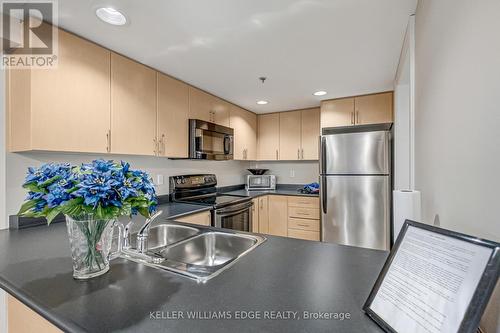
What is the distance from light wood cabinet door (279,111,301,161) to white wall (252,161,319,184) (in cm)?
34

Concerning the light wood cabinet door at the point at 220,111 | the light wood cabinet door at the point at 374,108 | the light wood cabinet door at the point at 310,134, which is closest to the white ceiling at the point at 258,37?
the light wood cabinet door at the point at 374,108

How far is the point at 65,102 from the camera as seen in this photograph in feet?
5.24

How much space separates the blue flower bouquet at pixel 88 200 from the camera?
2.50 ft

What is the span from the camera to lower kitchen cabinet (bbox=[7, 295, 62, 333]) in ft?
2.79

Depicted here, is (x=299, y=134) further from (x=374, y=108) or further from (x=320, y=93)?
(x=374, y=108)

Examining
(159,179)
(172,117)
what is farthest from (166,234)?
(172,117)

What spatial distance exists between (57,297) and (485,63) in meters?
1.39

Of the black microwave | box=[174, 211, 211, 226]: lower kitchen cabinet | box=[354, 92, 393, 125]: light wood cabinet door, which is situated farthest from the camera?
box=[354, 92, 393, 125]: light wood cabinet door

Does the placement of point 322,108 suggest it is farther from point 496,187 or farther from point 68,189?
point 68,189

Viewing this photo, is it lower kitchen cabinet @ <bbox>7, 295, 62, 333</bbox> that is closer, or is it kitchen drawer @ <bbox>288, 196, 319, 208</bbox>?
lower kitchen cabinet @ <bbox>7, 295, 62, 333</bbox>

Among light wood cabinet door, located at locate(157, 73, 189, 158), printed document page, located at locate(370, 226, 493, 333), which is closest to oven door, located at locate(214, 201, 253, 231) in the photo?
light wood cabinet door, located at locate(157, 73, 189, 158)

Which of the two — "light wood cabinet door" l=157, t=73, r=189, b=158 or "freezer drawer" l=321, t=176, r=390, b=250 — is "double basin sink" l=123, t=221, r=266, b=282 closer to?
"light wood cabinet door" l=157, t=73, r=189, b=158

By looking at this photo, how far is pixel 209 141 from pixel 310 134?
164cm

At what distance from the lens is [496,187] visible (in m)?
0.55
